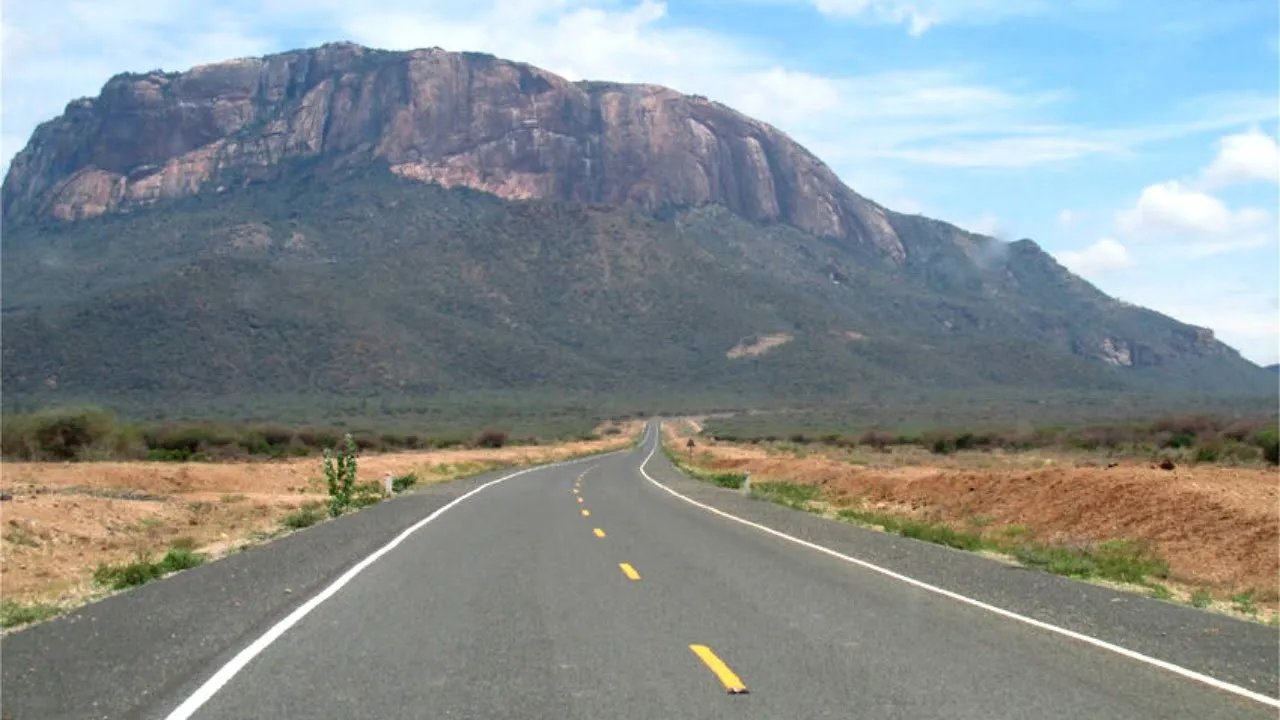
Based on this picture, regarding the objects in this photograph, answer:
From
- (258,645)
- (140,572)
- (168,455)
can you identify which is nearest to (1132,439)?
(168,455)

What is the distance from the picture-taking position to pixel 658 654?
987 centimetres

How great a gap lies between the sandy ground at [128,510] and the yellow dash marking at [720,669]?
7835 millimetres

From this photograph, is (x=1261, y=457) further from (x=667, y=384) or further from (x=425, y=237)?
(x=425, y=237)

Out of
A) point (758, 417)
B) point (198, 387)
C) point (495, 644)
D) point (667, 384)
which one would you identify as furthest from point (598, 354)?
point (495, 644)

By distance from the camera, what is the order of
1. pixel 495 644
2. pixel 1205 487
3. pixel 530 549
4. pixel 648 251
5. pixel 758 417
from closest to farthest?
pixel 495 644
pixel 530 549
pixel 1205 487
pixel 758 417
pixel 648 251

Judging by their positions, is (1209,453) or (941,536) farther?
(1209,453)

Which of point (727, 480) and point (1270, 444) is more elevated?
point (1270, 444)

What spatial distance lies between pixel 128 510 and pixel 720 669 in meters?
23.4

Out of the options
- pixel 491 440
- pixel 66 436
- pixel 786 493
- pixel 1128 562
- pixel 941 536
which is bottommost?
pixel 491 440

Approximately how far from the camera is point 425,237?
504 ft

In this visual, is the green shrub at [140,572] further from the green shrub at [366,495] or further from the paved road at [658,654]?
the green shrub at [366,495]

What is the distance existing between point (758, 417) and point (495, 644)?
113 meters

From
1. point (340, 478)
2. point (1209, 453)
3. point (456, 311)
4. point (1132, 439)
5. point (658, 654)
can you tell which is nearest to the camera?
point (658, 654)

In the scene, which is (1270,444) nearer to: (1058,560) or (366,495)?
(1058,560)
